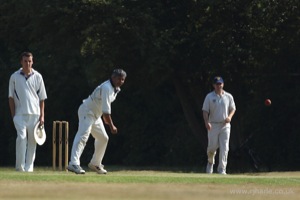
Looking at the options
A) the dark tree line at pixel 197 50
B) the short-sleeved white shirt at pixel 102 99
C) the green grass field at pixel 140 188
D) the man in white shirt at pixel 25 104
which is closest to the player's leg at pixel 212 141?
the short-sleeved white shirt at pixel 102 99

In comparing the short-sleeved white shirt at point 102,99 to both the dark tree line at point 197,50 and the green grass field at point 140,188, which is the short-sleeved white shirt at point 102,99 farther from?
the dark tree line at point 197,50

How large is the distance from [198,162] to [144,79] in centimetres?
607

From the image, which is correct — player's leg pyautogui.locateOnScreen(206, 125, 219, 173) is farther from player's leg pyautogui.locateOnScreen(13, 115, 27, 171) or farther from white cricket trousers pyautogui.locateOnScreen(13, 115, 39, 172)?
player's leg pyautogui.locateOnScreen(13, 115, 27, 171)

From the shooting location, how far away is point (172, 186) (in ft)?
44.4

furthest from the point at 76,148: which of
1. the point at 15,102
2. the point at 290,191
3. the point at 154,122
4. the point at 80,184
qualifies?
the point at 154,122

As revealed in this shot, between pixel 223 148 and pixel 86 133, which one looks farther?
pixel 223 148

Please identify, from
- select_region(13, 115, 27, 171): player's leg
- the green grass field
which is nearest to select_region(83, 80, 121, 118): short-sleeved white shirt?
select_region(13, 115, 27, 171): player's leg

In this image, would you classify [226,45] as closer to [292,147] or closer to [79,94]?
[292,147]

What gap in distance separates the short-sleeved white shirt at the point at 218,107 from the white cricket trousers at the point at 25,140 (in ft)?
13.8

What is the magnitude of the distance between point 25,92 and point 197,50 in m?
14.1

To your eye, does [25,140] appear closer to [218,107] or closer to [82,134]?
[82,134]

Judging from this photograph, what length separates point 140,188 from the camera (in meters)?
13.2

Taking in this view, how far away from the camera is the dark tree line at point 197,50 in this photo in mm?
28234

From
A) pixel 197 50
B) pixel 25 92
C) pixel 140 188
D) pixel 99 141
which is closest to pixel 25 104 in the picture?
pixel 25 92
